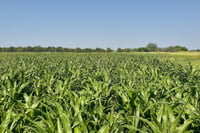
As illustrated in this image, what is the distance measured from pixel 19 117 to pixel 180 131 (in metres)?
1.68

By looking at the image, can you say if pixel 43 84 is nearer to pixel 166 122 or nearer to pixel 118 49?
pixel 166 122

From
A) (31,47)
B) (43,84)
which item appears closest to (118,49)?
(31,47)

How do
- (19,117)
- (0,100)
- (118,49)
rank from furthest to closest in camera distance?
(118,49)
(0,100)
(19,117)

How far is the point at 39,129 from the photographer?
2127 mm

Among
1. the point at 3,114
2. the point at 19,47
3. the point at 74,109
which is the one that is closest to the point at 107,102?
the point at 74,109

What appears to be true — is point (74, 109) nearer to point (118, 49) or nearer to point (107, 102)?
point (107, 102)

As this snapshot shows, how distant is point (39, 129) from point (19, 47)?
97.8m

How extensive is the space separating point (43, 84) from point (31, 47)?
95034 mm

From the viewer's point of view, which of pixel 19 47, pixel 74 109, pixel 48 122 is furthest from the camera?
pixel 19 47

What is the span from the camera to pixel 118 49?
10625 cm

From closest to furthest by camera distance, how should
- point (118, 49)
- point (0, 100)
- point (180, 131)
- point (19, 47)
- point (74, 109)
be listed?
point (180, 131)
point (74, 109)
point (0, 100)
point (19, 47)
point (118, 49)

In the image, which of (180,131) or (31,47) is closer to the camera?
(180,131)

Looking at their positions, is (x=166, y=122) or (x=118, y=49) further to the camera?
(x=118, y=49)

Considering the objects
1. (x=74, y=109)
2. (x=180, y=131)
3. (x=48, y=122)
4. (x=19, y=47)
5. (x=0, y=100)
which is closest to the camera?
(x=180, y=131)
